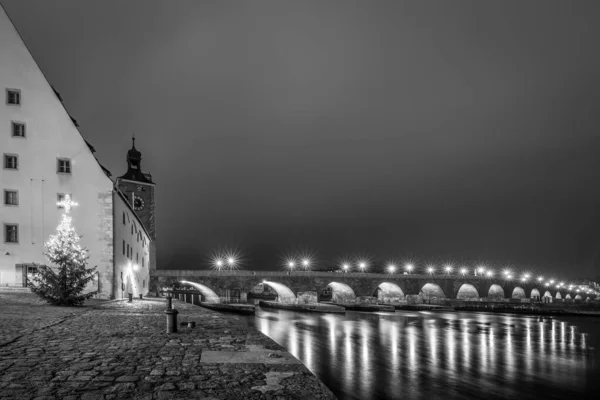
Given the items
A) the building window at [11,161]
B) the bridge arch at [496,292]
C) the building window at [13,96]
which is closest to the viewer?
the building window at [11,161]

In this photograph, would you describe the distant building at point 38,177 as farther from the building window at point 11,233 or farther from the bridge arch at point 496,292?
the bridge arch at point 496,292

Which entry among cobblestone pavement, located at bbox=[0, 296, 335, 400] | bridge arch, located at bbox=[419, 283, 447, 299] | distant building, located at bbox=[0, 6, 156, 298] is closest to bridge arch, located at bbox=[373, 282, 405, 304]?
bridge arch, located at bbox=[419, 283, 447, 299]

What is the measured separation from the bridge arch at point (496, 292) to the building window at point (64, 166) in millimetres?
89719

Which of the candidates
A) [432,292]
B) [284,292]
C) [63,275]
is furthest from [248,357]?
[432,292]

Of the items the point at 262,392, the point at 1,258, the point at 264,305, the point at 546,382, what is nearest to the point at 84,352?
the point at 262,392

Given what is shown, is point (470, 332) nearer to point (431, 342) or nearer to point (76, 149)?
point (431, 342)

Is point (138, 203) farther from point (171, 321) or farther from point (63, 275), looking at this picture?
point (171, 321)

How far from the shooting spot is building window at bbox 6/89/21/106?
29609 millimetres

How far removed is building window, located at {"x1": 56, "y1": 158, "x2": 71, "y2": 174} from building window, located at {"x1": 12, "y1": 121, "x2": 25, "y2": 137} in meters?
2.97

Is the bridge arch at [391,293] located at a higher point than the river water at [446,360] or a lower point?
lower

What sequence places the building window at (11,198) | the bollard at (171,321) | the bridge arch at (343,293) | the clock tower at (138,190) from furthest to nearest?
the clock tower at (138,190)
the bridge arch at (343,293)
the building window at (11,198)
the bollard at (171,321)

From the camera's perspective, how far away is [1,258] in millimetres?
28422

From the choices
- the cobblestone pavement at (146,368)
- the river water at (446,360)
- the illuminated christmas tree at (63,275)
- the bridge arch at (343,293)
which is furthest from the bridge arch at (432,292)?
the cobblestone pavement at (146,368)

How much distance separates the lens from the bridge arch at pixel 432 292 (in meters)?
82.9
